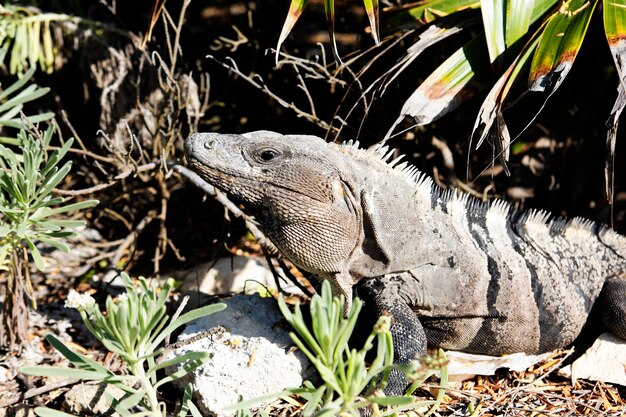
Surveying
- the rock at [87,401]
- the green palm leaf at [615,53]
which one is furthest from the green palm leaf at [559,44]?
the rock at [87,401]

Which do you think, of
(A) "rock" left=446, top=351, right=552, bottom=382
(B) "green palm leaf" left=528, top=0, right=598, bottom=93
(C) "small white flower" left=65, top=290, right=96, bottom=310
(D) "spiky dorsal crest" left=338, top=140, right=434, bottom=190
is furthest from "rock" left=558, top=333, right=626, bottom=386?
(C) "small white flower" left=65, top=290, right=96, bottom=310

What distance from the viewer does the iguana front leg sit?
118 inches

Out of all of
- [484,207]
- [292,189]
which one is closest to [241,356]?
[292,189]

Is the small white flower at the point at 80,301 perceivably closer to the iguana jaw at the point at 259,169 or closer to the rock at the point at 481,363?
the iguana jaw at the point at 259,169

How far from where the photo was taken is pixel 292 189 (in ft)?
9.71

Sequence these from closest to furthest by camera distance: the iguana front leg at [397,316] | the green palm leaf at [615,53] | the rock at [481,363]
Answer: the green palm leaf at [615,53] < the iguana front leg at [397,316] < the rock at [481,363]

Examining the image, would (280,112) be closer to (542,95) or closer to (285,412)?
(542,95)

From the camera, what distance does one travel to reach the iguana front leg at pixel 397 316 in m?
2.99

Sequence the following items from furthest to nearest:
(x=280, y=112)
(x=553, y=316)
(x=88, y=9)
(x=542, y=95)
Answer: (x=88, y=9)
(x=280, y=112)
(x=542, y=95)
(x=553, y=316)

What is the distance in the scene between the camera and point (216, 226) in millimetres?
4734

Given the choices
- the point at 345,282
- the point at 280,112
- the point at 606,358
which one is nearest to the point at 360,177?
the point at 345,282

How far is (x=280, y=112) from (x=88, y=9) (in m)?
1.57

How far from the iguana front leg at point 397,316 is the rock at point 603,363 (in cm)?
80

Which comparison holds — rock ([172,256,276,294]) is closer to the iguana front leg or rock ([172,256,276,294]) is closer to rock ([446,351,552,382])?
the iguana front leg
